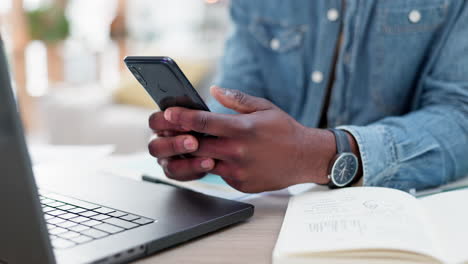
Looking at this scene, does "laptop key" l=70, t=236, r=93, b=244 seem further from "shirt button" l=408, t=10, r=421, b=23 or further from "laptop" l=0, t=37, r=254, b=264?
"shirt button" l=408, t=10, r=421, b=23

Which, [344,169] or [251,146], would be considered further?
[344,169]

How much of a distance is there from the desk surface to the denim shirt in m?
0.22

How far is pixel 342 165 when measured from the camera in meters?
0.76

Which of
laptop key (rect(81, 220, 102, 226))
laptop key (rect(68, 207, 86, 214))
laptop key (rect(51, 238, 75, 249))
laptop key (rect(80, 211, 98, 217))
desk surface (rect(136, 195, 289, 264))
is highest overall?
laptop key (rect(51, 238, 75, 249))

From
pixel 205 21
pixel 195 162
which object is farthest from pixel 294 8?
pixel 205 21

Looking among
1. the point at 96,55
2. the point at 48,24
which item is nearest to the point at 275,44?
the point at 48,24

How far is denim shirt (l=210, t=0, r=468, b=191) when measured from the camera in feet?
2.74

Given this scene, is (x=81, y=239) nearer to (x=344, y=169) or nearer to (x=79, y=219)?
(x=79, y=219)

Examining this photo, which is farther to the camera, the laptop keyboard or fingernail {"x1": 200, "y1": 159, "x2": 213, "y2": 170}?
fingernail {"x1": 200, "y1": 159, "x2": 213, "y2": 170}

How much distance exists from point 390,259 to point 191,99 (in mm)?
302

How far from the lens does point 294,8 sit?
1.20m

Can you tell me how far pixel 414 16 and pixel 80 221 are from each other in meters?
0.73

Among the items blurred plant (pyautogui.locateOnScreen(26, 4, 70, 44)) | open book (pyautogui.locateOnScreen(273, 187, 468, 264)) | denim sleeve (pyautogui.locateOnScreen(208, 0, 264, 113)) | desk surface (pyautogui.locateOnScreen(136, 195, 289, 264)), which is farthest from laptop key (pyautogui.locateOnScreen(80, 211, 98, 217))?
blurred plant (pyautogui.locateOnScreen(26, 4, 70, 44))

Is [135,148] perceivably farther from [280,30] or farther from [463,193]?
[463,193]
